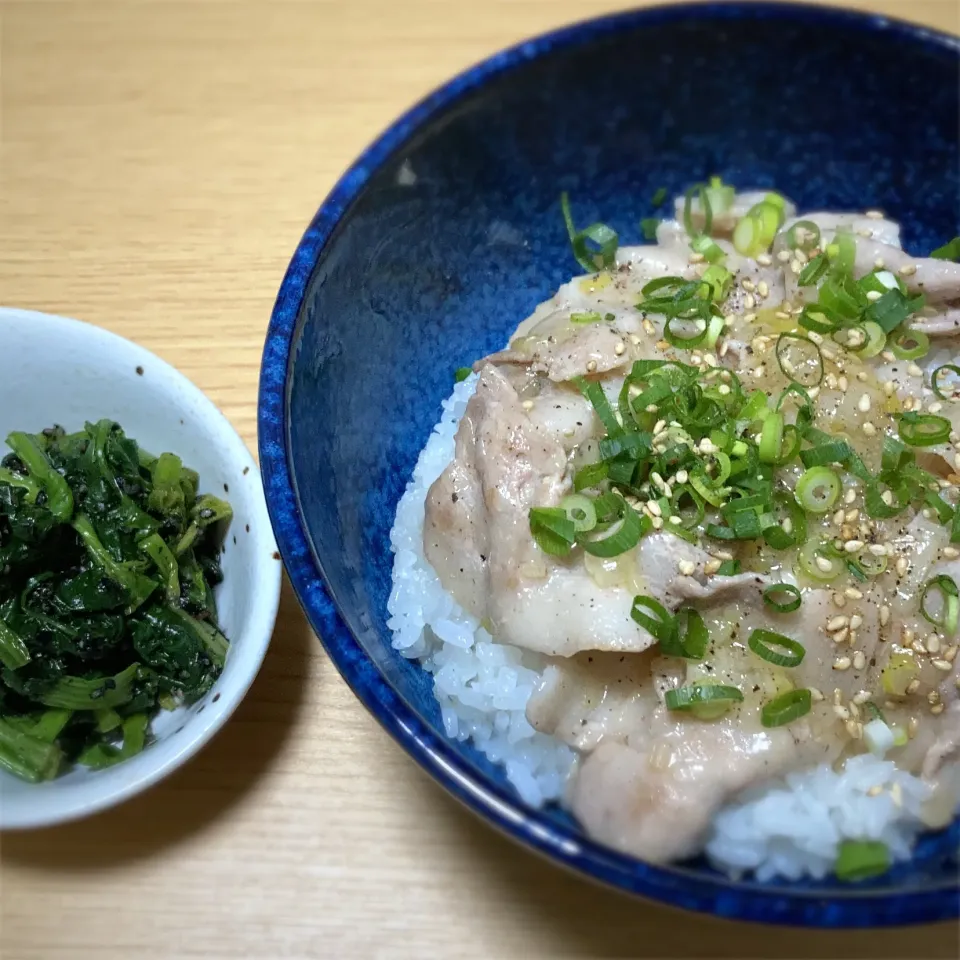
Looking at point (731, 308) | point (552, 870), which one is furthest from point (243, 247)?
point (552, 870)

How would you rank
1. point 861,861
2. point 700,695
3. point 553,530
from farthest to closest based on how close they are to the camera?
1. point 553,530
2. point 700,695
3. point 861,861

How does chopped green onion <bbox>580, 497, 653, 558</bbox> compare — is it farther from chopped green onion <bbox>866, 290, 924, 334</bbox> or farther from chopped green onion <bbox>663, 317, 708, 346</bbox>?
chopped green onion <bbox>866, 290, 924, 334</bbox>

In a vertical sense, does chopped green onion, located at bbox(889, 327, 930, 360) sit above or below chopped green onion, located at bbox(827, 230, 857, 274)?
below

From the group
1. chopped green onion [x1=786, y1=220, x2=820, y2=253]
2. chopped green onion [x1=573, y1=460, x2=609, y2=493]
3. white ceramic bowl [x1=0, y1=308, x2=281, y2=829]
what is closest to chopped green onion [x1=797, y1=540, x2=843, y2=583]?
chopped green onion [x1=573, y1=460, x2=609, y2=493]

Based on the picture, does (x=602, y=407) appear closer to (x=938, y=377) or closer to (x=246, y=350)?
(x=938, y=377)

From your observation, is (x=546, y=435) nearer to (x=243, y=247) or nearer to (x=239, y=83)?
(x=243, y=247)

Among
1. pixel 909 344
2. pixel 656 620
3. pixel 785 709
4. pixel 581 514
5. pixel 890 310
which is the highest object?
pixel 890 310

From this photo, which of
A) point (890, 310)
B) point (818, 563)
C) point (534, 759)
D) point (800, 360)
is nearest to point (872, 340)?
point (890, 310)

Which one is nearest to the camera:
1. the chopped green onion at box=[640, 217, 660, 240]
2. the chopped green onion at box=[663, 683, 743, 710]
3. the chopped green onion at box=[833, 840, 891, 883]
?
the chopped green onion at box=[833, 840, 891, 883]
